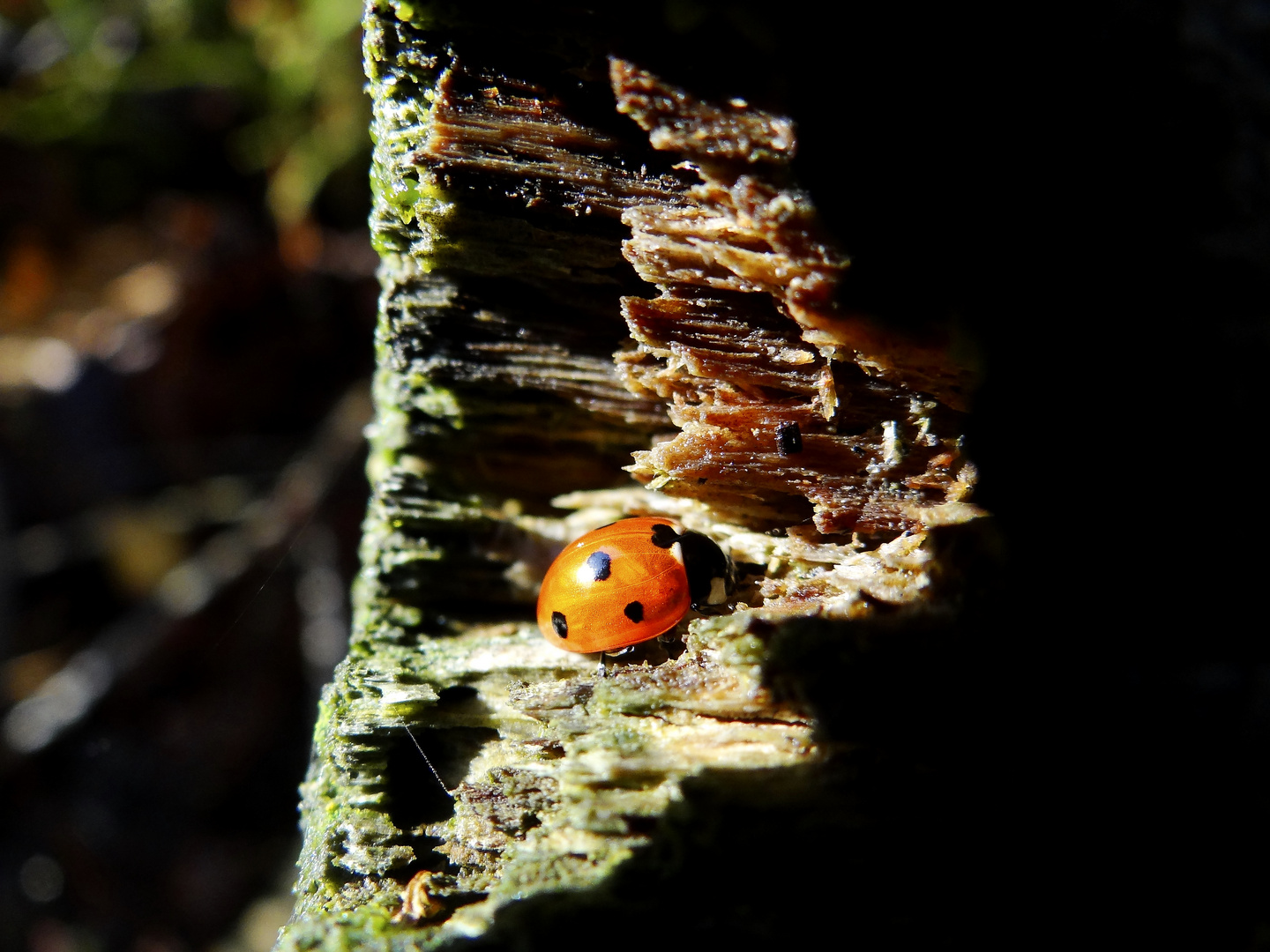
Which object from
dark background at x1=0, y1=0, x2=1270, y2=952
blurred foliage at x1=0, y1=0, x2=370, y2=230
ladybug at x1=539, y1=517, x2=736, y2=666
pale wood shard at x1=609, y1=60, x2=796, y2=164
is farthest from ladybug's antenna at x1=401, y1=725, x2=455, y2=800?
blurred foliage at x1=0, y1=0, x2=370, y2=230

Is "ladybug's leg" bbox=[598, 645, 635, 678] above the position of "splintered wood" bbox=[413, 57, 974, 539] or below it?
below

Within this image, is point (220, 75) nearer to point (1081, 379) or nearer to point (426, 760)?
point (426, 760)

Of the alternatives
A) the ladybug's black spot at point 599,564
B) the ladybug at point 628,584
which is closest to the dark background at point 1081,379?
the ladybug at point 628,584

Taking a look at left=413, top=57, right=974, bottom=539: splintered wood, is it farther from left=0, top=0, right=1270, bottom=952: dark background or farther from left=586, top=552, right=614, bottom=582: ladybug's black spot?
left=586, top=552, right=614, bottom=582: ladybug's black spot

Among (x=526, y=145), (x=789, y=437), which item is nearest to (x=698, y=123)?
(x=526, y=145)

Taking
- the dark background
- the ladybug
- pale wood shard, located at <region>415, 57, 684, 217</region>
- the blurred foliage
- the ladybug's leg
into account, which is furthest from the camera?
the blurred foliage
